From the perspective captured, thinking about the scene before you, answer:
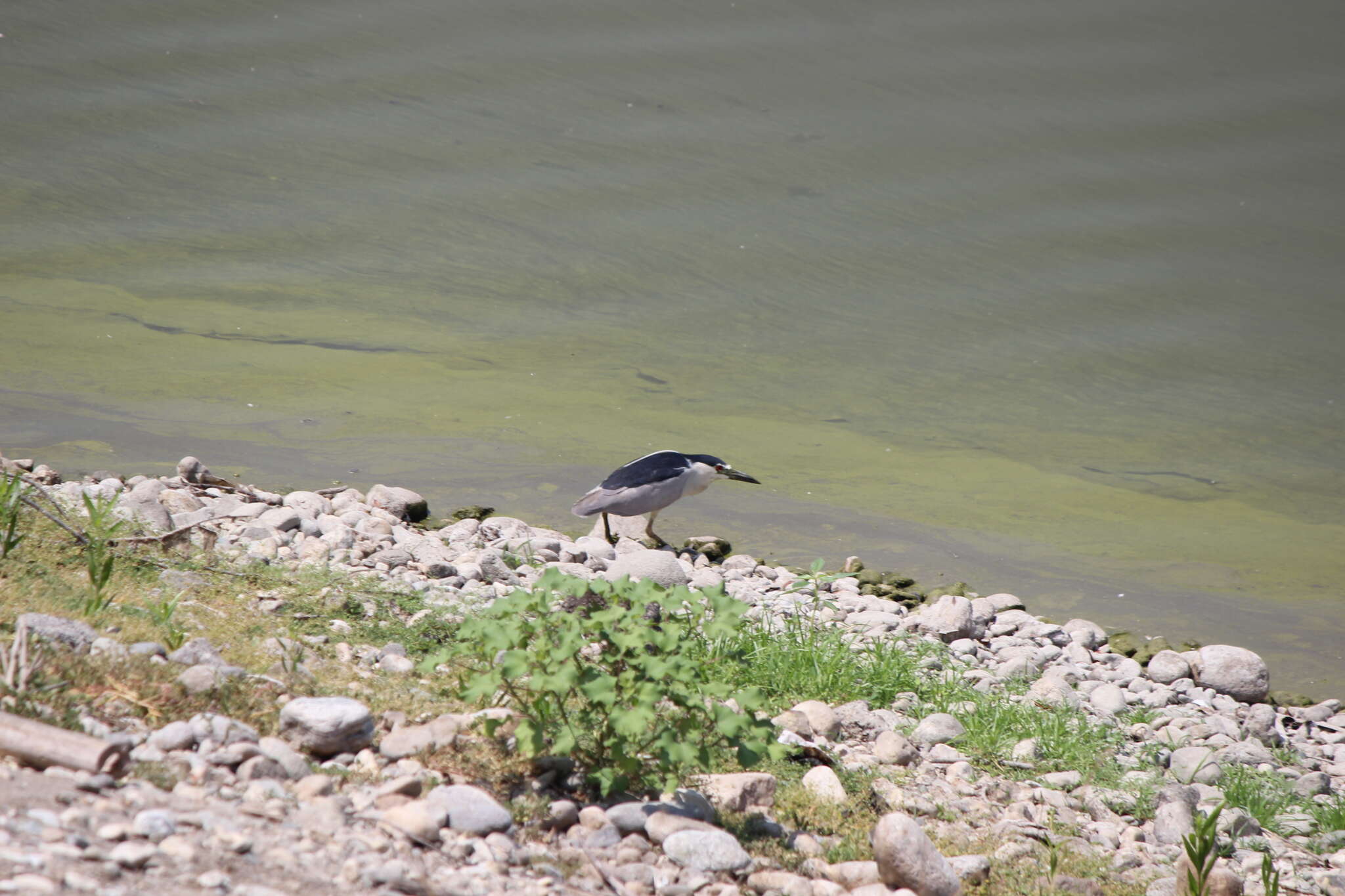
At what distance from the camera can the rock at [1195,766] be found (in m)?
3.10

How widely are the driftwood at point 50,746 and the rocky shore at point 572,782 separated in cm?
2

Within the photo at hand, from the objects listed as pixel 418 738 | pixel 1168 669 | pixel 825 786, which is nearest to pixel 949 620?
pixel 1168 669

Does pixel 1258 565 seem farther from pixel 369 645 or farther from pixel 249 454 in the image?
pixel 249 454

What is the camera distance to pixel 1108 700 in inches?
138

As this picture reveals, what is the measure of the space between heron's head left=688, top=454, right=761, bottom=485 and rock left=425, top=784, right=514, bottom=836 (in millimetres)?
2833

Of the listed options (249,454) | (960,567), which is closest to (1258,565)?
(960,567)

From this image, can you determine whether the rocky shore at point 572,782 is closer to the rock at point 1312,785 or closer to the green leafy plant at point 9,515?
the rock at point 1312,785

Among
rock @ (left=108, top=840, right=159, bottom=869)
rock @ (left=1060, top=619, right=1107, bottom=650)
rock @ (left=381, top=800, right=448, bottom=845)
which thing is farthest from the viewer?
rock @ (left=1060, top=619, right=1107, bottom=650)

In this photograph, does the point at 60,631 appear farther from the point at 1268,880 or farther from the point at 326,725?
the point at 1268,880

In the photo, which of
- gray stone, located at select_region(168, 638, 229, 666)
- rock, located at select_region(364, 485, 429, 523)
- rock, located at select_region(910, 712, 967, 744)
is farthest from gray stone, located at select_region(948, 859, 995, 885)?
rock, located at select_region(364, 485, 429, 523)

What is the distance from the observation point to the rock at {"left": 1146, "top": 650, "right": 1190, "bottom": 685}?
3828 millimetres

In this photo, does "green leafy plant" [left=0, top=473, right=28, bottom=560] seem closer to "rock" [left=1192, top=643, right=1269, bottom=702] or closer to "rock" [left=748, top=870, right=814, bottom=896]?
"rock" [left=748, top=870, right=814, bottom=896]

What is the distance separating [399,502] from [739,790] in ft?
7.88

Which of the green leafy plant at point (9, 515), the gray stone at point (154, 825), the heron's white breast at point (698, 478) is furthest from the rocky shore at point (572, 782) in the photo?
the heron's white breast at point (698, 478)
